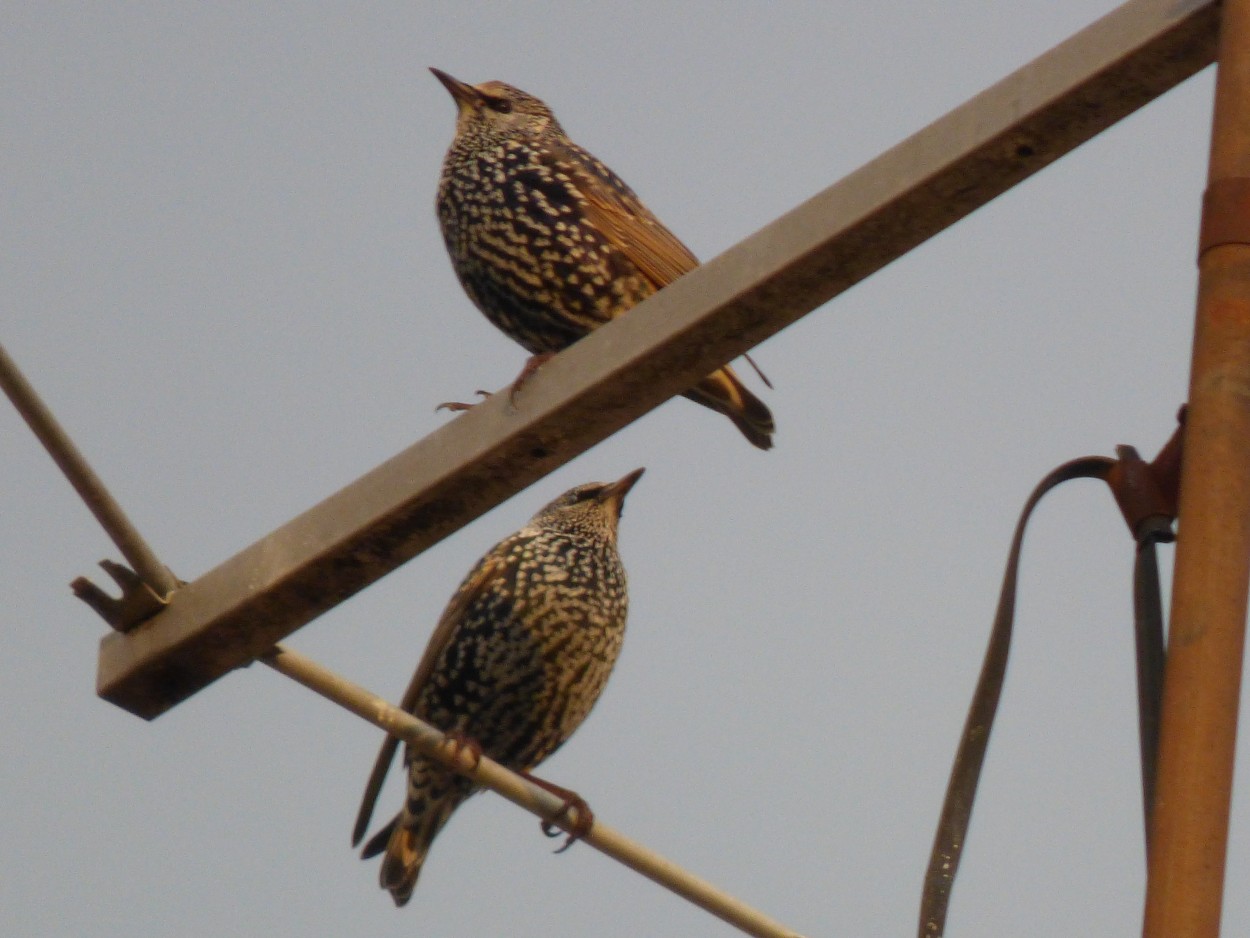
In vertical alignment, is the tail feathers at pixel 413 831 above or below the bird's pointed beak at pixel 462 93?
below

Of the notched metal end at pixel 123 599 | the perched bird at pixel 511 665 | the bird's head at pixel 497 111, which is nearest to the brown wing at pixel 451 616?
the perched bird at pixel 511 665

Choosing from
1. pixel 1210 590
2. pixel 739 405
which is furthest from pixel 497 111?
pixel 1210 590

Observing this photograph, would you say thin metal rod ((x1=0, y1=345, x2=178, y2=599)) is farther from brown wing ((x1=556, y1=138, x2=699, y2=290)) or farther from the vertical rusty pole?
brown wing ((x1=556, y1=138, x2=699, y2=290))

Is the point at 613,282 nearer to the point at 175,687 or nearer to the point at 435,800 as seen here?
the point at 435,800

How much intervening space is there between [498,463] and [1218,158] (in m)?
1.07

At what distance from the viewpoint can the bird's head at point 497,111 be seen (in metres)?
5.91

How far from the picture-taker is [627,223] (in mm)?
5609

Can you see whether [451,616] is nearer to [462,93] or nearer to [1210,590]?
[462,93]

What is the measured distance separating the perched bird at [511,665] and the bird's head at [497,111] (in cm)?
121

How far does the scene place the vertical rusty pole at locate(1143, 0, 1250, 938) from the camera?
6.61ft

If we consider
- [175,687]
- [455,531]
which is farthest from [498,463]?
[175,687]

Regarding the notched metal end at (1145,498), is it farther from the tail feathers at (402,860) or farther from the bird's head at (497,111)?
the tail feathers at (402,860)

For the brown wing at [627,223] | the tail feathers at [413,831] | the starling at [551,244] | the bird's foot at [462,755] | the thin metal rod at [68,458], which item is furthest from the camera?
the tail feathers at [413,831]

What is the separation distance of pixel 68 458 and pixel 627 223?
278cm
